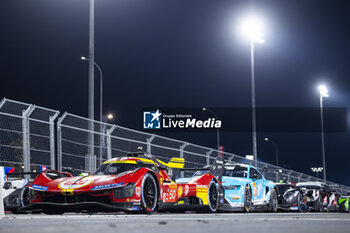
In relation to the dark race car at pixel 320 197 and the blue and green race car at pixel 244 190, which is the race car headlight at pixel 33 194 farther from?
the dark race car at pixel 320 197

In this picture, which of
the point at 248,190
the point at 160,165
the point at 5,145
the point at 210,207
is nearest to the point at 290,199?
the point at 248,190

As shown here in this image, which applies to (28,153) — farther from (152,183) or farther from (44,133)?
(152,183)

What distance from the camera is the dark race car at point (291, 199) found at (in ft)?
62.2

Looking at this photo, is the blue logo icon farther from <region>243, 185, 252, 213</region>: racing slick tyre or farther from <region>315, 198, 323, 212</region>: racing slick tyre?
<region>243, 185, 252, 213</region>: racing slick tyre

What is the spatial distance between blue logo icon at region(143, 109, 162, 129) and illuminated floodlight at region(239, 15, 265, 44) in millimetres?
7222

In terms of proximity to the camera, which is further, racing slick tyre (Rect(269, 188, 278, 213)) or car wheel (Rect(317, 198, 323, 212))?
car wheel (Rect(317, 198, 323, 212))

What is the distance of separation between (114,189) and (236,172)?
270 inches

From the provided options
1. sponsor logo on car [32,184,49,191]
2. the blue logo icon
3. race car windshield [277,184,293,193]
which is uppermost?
the blue logo icon

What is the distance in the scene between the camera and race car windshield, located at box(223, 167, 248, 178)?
53.4 ft

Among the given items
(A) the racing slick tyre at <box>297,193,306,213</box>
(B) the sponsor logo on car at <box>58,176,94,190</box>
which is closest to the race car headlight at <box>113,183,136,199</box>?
(B) the sponsor logo on car at <box>58,176,94,190</box>

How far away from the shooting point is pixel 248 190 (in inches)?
614

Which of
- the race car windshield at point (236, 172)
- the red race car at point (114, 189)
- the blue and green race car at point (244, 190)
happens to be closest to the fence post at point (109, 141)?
the blue and green race car at point (244, 190)

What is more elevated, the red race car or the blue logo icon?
the blue logo icon

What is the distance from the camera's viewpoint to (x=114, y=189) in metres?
10.1
